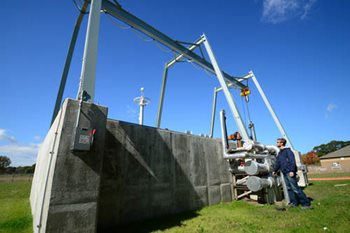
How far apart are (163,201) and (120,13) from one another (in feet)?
Result: 18.5

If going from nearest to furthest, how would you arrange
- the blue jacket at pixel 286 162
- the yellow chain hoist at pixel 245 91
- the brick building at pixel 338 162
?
the blue jacket at pixel 286 162 < the yellow chain hoist at pixel 245 91 < the brick building at pixel 338 162

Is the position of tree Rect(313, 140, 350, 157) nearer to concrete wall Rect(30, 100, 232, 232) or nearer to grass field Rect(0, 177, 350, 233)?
grass field Rect(0, 177, 350, 233)

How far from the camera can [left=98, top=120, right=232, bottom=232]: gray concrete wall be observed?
3.49 meters

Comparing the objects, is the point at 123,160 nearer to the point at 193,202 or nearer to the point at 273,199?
the point at 193,202

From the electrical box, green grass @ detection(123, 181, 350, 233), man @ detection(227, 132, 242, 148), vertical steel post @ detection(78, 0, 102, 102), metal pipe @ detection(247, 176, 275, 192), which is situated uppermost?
vertical steel post @ detection(78, 0, 102, 102)

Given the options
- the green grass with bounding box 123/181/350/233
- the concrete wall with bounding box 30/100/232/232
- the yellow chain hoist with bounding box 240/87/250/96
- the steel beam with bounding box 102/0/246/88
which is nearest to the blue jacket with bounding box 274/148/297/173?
the green grass with bounding box 123/181/350/233

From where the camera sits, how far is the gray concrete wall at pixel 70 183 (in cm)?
234

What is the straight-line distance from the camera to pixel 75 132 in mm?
2623

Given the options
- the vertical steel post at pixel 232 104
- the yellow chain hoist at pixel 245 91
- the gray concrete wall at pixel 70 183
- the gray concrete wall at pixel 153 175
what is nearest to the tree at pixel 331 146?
the yellow chain hoist at pixel 245 91

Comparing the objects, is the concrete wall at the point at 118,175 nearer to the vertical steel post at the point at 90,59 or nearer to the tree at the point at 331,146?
the vertical steel post at the point at 90,59

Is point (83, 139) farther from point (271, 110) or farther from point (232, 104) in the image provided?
point (271, 110)

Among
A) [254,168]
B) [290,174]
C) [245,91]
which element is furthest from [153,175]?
[245,91]

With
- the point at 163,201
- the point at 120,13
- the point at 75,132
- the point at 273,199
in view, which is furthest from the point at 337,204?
the point at 120,13

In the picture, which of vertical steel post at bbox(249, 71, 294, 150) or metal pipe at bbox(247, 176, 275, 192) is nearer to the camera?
metal pipe at bbox(247, 176, 275, 192)
